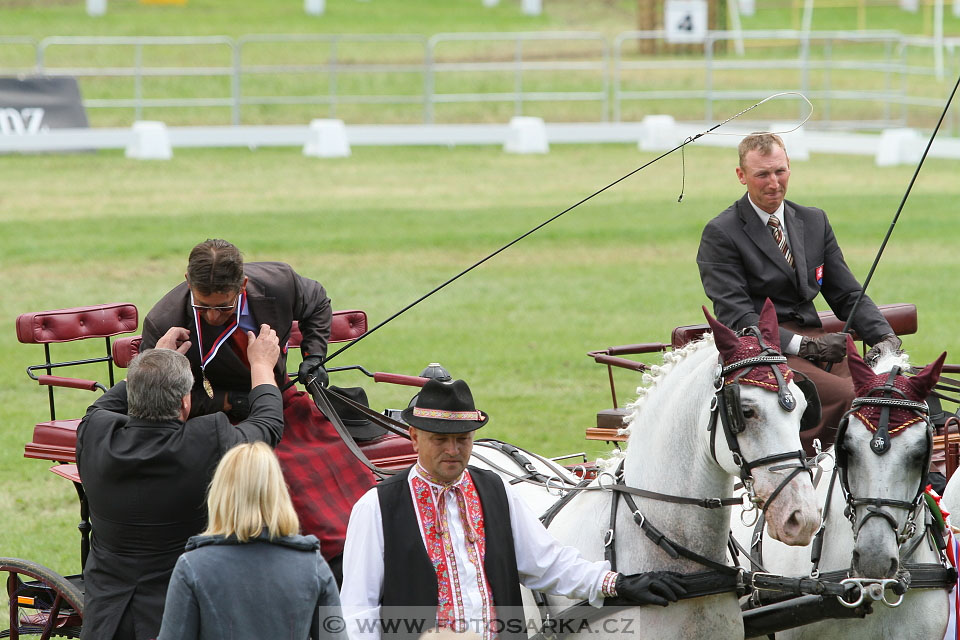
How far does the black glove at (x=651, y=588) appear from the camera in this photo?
4.19m

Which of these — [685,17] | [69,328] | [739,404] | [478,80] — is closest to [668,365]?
[739,404]

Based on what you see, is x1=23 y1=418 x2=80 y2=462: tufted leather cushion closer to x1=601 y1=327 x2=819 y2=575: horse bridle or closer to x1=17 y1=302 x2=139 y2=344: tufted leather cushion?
x1=17 y1=302 x2=139 y2=344: tufted leather cushion

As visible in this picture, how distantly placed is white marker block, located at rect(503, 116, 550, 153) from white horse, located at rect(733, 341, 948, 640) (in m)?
19.9

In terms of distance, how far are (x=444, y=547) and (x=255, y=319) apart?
5.38ft

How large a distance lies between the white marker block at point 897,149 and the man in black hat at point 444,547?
67.8ft

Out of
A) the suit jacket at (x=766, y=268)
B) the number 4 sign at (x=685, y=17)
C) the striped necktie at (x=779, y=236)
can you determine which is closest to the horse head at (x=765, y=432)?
the suit jacket at (x=766, y=268)

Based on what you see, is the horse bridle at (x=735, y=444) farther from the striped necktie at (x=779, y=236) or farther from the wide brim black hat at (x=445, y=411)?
the striped necktie at (x=779, y=236)

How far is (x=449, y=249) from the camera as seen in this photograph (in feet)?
54.9

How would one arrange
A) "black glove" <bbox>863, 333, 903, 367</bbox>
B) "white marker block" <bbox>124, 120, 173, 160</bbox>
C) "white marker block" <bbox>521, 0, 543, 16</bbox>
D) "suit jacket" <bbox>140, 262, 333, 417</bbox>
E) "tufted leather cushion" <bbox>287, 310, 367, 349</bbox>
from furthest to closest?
"white marker block" <bbox>521, 0, 543, 16</bbox> → "white marker block" <bbox>124, 120, 173, 160</bbox> → "tufted leather cushion" <bbox>287, 310, 367, 349</bbox> → "suit jacket" <bbox>140, 262, 333, 417</bbox> → "black glove" <bbox>863, 333, 903, 367</bbox>

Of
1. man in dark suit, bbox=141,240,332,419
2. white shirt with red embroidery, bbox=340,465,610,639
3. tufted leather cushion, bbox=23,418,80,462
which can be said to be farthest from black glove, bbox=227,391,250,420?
white shirt with red embroidery, bbox=340,465,610,639

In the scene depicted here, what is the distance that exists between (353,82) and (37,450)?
26.8 m

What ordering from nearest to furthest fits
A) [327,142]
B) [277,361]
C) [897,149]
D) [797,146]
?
1. [277,361]
2. [897,149]
3. [327,142]
4. [797,146]

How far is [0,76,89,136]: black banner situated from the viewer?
21562 millimetres

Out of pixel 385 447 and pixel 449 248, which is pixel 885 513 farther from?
pixel 449 248
